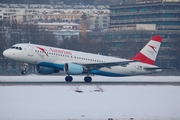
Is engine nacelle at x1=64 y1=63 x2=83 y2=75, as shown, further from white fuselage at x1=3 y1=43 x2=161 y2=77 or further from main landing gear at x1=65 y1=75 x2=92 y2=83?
main landing gear at x1=65 y1=75 x2=92 y2=83

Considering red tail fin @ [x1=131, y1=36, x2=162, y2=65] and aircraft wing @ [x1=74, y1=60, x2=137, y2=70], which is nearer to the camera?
aircraft wing @ [x1=74, y1=60, x2=137, y2=70]

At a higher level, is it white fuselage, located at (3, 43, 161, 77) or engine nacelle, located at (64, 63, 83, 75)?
white fuselage, located at (3, 43, 161, 77)

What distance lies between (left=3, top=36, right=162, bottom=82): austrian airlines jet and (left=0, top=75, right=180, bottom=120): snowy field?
8593 mm

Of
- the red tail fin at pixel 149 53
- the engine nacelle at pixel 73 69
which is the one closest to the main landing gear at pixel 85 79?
the engine nacelle at pixel 73 69

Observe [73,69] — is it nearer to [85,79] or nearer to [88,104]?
[85,79]

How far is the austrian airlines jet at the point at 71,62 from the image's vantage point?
52344 millimetres

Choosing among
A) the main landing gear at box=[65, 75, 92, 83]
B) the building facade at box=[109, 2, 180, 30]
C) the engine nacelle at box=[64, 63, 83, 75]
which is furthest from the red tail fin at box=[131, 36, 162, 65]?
the building facade at box=[109, 2, 180, 30]

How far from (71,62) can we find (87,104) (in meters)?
20.2

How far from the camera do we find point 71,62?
175 ft

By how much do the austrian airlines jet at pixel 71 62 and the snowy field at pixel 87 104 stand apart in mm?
8593

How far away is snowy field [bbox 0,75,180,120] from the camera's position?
28858 mm

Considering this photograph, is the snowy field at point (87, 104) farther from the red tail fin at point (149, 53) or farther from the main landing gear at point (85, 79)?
the red tail fin at point (149, 53)

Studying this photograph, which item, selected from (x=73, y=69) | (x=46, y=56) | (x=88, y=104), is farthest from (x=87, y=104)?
(x=46, y=56)

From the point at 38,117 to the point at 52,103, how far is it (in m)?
5.38
